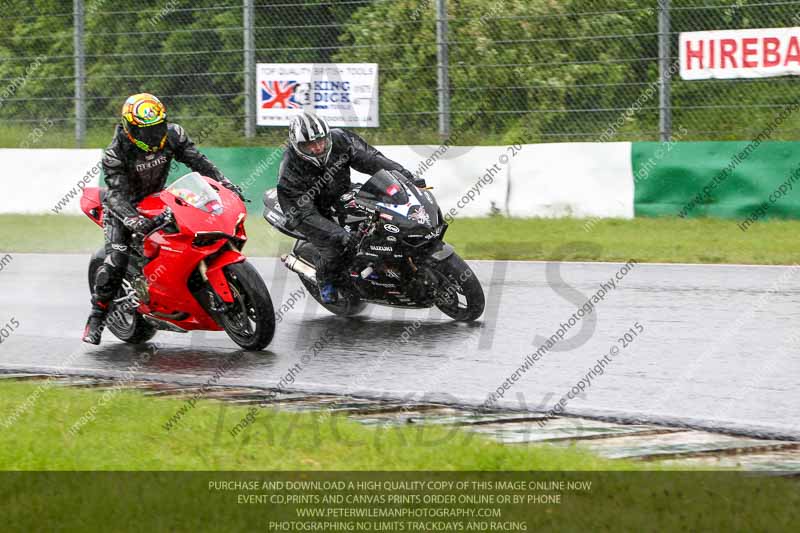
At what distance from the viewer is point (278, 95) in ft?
56.4

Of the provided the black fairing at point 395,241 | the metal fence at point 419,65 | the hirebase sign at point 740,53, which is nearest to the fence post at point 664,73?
the metal fence at point 419,65

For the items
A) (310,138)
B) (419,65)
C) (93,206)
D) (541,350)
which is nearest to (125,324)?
(93,206)

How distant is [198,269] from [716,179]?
803cm

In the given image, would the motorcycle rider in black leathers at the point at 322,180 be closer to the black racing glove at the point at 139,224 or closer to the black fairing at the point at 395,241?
the black fairing at the point at 395,241

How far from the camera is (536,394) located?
7445 mm

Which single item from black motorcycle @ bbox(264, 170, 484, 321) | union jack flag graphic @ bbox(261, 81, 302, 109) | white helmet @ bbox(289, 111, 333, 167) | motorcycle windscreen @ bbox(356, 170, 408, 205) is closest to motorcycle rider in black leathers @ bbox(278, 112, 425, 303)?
white helmet @ bbox(289, 111, 333, 167)

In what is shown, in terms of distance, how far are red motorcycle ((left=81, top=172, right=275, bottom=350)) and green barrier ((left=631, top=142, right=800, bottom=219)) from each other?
7.42m

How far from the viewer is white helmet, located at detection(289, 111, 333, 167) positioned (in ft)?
31.4

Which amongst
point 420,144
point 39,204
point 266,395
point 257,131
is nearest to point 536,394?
point 266,395

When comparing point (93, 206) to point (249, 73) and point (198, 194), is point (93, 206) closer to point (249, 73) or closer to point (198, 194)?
point (198, 194)

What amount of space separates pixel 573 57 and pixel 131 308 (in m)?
8.85

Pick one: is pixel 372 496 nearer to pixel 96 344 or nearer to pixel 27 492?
pixel 27 492

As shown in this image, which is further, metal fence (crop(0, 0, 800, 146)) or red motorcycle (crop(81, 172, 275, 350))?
metal fence (crop(0, 0, 800, 146))

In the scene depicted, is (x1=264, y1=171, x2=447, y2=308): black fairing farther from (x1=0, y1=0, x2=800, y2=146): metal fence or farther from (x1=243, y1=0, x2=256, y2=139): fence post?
(x1=243, y1=0, x2=256, y2=139): fence post
